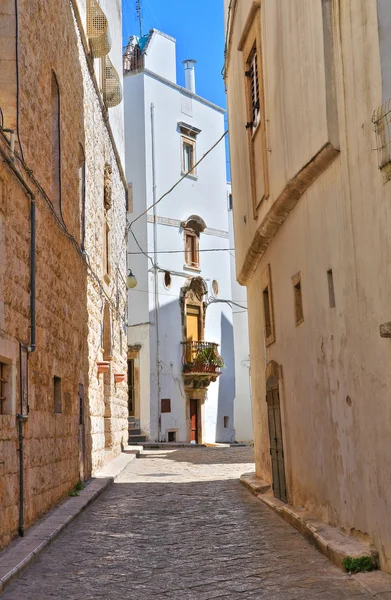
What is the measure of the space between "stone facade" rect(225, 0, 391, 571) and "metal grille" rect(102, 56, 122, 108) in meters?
6.27

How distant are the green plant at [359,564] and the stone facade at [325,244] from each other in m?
0.10

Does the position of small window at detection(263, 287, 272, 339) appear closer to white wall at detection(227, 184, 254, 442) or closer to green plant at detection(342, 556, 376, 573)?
green plant at detection(342, 556, 376, 573)

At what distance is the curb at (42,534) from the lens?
20.2 ft

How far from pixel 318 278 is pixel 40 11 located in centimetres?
481

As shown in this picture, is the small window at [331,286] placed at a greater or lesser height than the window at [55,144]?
lesser

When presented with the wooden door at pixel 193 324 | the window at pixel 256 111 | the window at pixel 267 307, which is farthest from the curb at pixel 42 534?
the wooden door at pixel 193 324

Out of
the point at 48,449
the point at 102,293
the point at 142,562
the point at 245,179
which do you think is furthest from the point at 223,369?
the point at 142,562

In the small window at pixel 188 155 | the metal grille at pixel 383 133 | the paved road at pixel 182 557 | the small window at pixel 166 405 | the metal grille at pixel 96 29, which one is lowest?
the paved road at pixel 182 557

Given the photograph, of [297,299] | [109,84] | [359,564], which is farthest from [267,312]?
[109,84]

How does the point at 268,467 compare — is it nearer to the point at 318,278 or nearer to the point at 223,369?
the point at 318,278

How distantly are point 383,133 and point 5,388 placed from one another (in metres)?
4.09

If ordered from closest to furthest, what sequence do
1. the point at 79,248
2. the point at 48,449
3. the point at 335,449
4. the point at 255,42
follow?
the point at 335,449, the point at 48,449, the point at 255,42, the point at 79,248

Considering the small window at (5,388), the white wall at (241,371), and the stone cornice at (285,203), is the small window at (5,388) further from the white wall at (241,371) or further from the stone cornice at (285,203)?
the white wall at (241,371)

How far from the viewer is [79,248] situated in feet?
41.6
